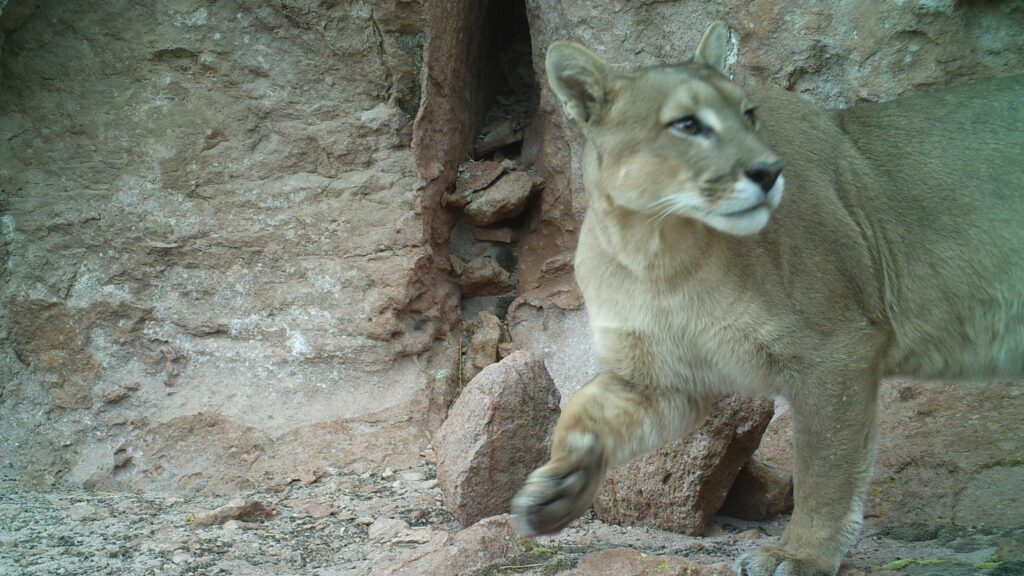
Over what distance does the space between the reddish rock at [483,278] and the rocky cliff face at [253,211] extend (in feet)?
0.95

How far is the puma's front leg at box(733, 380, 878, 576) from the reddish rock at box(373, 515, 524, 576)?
102cm

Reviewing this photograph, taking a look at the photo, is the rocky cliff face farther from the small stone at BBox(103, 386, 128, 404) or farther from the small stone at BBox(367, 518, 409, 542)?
the small stone at BBox(367, 518, 409, 542)

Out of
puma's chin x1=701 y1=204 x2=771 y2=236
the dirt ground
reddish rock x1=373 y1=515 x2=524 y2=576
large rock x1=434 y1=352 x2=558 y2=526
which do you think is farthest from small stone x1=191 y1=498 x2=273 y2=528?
puma's chin x1=701 y1=204 x2=771 y2=236

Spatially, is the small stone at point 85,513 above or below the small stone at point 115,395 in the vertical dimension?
below

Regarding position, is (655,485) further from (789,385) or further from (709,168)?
(709,168)

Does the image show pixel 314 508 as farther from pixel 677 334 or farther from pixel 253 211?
pixel 677 334

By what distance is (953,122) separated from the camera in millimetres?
5164

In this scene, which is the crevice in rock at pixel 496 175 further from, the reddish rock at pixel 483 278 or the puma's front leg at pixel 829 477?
the puma's front leg at pixel 829 477

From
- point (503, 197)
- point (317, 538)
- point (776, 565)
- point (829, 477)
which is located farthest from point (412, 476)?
point (829, 477)

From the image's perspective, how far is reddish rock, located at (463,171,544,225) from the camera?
7.97 meters

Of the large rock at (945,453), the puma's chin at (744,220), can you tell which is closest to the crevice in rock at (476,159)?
the large rock at (945,453)

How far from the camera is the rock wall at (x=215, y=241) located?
7078 mm

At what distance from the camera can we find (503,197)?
7.96 meters

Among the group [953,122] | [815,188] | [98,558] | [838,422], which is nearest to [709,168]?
[815,188]
